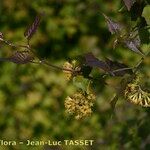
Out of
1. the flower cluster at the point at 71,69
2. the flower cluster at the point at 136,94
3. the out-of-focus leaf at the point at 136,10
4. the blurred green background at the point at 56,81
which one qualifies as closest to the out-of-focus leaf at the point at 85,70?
the flower cluster at the point at 71,69

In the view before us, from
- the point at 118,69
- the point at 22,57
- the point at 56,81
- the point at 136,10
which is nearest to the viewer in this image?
the point at 22,57

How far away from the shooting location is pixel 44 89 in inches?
145

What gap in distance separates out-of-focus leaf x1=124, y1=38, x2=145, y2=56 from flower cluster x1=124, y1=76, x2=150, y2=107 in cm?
11

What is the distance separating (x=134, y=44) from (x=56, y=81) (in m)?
2.21

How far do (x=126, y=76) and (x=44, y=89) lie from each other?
2.17 metres

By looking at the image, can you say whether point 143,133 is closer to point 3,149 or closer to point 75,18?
point 3,149

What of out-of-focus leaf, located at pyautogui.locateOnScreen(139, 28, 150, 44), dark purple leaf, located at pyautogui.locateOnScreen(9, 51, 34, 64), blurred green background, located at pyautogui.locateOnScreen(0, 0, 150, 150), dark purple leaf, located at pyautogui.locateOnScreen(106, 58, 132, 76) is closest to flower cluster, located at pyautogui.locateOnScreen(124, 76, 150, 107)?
dark purple leaf, located at pyautogui.locateOnScreen(106, 58, 132, 76)

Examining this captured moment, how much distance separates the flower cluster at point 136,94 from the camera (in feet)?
4.76

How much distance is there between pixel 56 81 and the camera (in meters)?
3.75

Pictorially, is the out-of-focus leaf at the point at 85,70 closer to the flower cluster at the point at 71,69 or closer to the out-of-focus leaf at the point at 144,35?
the flower cluster at the point at 71,69

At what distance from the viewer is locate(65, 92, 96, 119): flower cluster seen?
152cm

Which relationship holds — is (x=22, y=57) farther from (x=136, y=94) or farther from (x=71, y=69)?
(x=136, y=94)

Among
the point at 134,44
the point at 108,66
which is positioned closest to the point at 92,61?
the point at 108,66

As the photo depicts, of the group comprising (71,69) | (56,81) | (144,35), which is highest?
(56,81)
